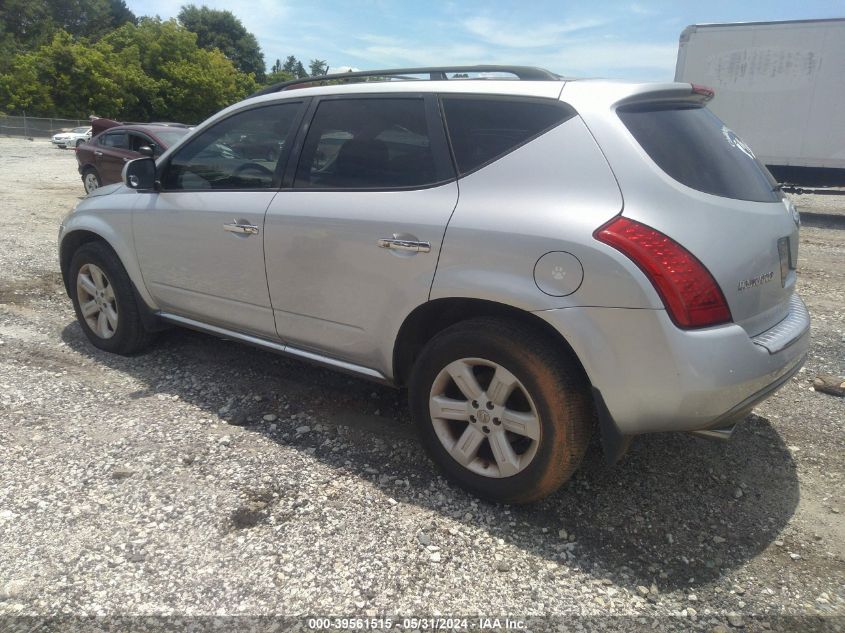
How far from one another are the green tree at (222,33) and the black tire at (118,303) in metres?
80.9

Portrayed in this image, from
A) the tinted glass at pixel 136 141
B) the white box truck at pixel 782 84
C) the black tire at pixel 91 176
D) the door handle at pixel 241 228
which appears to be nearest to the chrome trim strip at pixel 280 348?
the door handle at pixel 241 228

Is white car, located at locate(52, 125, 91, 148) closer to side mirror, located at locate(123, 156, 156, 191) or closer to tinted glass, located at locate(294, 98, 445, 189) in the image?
side mirror, located at locate(123, 156, 156, 191)

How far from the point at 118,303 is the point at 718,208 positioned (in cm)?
373

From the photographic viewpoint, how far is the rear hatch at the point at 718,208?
240 centimetres

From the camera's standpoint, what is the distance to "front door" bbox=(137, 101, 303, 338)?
3506 mm

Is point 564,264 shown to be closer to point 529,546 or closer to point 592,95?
point 592,95

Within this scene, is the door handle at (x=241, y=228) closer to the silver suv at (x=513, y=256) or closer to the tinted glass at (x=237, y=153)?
the silver suv at (x=513, y=256)

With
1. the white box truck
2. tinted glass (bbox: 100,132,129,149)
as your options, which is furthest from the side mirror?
the white box truck

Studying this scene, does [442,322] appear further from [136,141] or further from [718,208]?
[136,141]

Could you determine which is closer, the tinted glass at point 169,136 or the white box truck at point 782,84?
the tinted glass at point 169,136

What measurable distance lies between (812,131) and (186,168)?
12.7 meters

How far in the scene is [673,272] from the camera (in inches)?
90.7

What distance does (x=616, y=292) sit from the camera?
7.66ft

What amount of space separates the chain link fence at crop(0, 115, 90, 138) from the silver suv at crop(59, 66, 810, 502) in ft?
141
